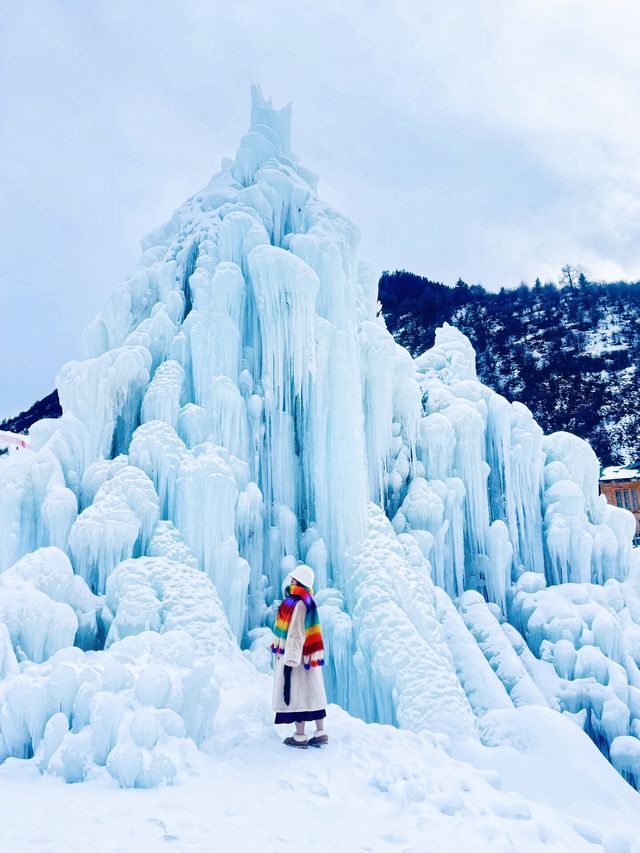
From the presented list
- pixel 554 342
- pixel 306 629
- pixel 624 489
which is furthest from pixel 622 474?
pixel 306 629

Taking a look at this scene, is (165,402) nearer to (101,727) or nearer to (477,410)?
(101,727)

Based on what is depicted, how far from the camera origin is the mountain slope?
153 feet

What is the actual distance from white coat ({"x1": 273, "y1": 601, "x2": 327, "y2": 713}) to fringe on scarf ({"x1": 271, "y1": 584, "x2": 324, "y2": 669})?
52mm

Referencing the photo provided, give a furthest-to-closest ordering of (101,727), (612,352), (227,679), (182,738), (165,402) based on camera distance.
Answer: (612,352), (165,402), (227,679), (182,738), (101,727)

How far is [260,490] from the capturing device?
9523 millimetres

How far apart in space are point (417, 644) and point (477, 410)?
5.70 m

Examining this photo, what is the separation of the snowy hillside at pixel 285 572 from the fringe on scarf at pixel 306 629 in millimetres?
641

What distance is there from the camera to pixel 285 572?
29.0ft

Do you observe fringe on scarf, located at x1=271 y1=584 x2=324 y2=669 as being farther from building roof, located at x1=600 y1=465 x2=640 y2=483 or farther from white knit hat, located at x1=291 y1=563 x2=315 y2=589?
building roof, located at x1=600 y1=465 x2=640 y2=483

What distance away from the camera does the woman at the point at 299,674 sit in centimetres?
473

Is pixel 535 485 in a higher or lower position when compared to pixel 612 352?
lower

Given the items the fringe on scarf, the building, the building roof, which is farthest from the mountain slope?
the fringe on scarf

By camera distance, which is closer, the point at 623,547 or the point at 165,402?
the point at 165,402

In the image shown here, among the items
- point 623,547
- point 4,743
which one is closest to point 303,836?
point 4,743
